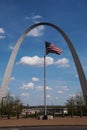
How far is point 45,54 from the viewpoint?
6128 cm

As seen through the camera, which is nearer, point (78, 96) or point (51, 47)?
point (51, 47)

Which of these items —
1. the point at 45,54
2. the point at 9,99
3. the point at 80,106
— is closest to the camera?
the point at 45,54

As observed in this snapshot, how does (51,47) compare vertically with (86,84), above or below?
above

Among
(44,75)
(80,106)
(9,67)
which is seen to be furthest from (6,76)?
(80,106)

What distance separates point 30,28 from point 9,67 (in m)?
8.86

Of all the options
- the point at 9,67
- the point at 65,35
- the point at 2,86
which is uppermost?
the point at 65,35

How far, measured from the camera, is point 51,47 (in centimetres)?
5712

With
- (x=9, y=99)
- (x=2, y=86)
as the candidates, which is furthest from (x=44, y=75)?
(x=9, y=99)

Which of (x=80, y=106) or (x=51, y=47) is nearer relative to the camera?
(x=51, y=47)

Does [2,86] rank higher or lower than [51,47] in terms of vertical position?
lower

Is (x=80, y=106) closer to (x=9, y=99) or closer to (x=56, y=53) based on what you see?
(x=9, y=99)

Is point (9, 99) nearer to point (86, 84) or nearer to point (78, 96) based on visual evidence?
point (78, 96)

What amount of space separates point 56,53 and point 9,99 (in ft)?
164

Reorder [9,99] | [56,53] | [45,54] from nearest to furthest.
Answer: [56,53]
[45,54]
[9,99]
